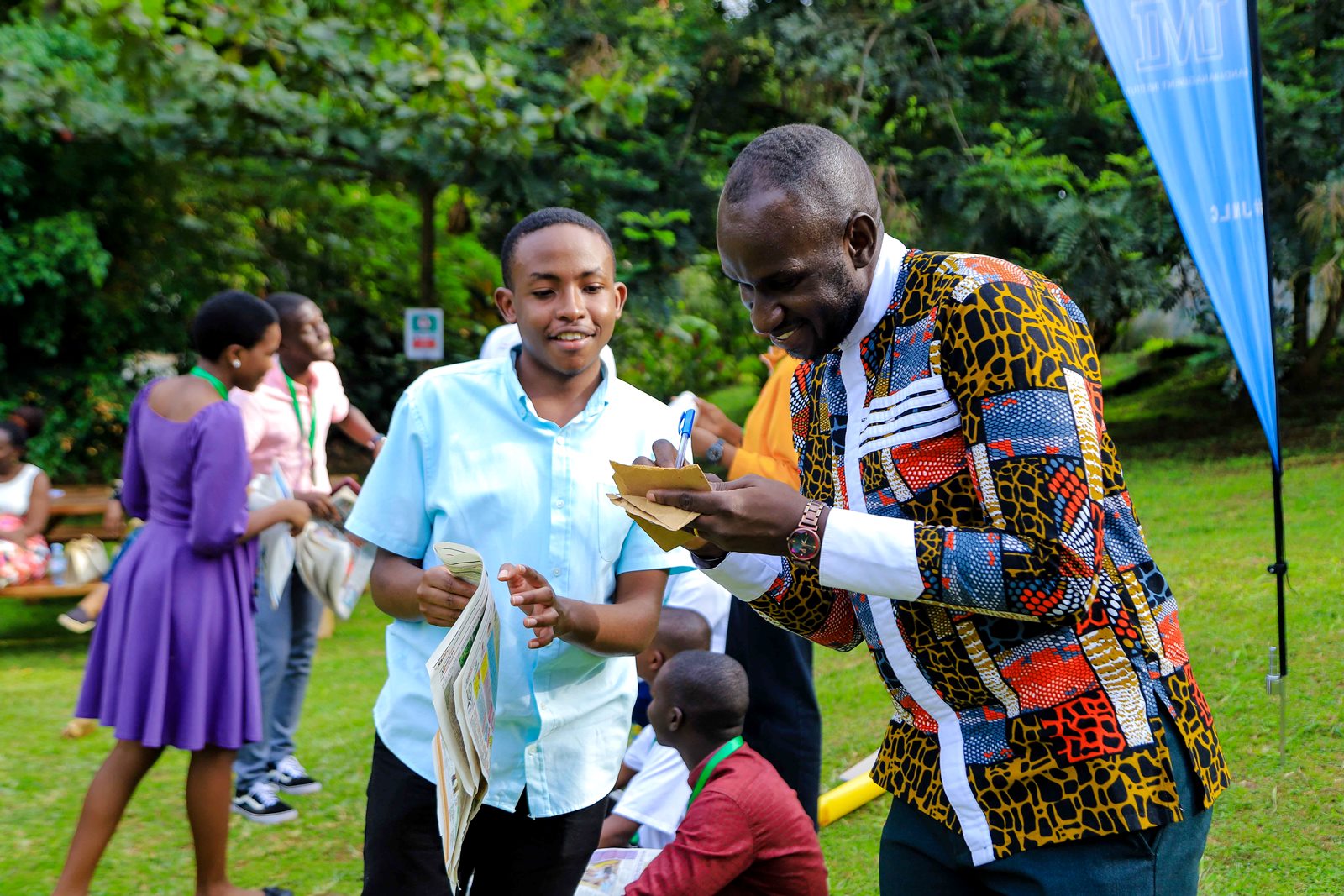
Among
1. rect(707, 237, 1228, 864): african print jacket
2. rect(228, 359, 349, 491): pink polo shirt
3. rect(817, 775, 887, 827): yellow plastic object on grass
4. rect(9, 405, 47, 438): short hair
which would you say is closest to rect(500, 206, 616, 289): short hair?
rect(707, 237, 1228, 864): african print jacket

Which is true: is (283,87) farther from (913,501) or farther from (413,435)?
(913,501)

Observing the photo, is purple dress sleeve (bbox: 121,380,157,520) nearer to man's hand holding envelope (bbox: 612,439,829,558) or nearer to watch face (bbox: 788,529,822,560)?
man's hand holding envelope (bbox: 612,439,829,558)

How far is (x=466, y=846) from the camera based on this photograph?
2648 mm

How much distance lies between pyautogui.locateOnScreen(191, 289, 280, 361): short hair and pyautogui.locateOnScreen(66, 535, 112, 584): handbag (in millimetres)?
5391

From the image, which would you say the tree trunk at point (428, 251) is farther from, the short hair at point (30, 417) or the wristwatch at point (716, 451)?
the wristwatch at point (716, 451)

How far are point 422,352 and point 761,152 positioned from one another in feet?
26.3

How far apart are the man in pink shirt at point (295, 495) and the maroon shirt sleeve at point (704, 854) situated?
2.63m

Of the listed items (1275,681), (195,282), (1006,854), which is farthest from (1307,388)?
(195,282)

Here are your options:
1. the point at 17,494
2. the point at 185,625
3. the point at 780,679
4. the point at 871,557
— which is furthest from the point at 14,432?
the point at 871,557

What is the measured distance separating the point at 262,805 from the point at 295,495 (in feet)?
A: 4.54

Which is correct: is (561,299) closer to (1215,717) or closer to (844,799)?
(844,799)

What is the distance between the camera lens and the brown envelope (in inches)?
66.7

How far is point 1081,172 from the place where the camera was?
9.44 metres

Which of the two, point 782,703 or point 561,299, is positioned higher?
point 561,299
